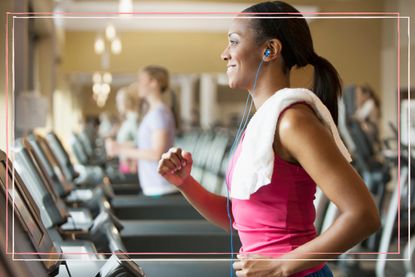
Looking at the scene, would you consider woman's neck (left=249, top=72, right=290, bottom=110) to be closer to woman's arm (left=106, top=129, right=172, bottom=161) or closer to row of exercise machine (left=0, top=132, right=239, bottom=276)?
row of exercise machine (left=0, top=132, right=239, bottom=276)

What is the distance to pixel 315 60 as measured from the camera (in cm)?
115

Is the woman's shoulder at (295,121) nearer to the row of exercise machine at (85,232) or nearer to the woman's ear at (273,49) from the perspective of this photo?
the woman's ear at (273,49)

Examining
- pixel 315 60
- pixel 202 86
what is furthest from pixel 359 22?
pixel 202 86

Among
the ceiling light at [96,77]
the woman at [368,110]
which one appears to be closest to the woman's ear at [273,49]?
the woman at [368,110]

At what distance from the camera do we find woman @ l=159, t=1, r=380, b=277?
40.9 inches

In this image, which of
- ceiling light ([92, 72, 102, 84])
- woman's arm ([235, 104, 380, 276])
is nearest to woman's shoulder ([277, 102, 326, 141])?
woman's arm ([235, 104, 380, 276])

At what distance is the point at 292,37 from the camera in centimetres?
111

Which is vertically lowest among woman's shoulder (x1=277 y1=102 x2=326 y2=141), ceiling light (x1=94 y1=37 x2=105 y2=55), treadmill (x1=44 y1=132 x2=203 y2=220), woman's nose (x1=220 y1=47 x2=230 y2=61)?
treadmill (x1=44 y1=132 x2=203 y2=220)

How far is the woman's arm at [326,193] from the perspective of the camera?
3.38 ft

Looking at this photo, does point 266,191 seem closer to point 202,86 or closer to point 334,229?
point 334,229

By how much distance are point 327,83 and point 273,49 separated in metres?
0.12

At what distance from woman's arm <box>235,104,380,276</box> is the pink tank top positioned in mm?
37

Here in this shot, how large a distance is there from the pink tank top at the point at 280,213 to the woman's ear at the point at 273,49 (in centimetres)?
14

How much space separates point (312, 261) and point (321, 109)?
21 centimetres
